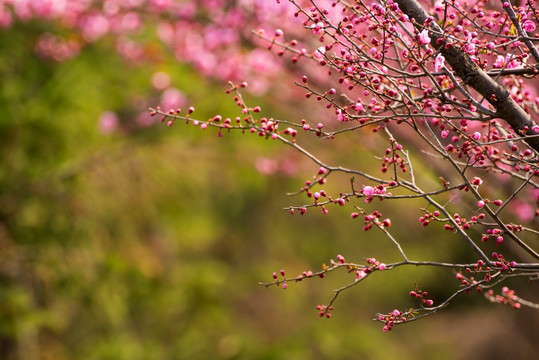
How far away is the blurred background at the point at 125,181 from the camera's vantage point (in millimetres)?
5613

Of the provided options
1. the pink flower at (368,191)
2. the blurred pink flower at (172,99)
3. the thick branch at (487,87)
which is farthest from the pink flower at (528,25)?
the blurred pink flower at (172,99)

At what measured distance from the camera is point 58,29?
265 inches

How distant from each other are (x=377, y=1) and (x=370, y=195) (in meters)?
0.76

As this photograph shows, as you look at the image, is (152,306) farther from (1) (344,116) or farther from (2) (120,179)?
(1) (344,116)

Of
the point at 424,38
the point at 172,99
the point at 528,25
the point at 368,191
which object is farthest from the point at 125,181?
the point at 528,25

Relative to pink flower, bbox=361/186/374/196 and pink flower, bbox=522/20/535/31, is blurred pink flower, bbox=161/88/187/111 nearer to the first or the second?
pink flower, bbox=361/186/374/196

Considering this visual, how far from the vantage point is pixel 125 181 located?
602cm

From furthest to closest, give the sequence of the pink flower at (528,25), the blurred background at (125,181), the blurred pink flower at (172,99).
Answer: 1. the blurred pink flower at (172,99)
2. the blurred background at (125,181)
3. the pink flower at (528,25)

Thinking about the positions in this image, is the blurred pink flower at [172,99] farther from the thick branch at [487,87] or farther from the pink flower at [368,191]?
the thick branch at [487,87]

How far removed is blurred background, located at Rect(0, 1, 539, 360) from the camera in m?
5.61

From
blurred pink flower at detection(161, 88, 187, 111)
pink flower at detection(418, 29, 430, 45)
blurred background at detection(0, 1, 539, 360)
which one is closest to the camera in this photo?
pink flower at detection(418, 29, 430, 45)

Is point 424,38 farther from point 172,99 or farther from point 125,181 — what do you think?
point 172,99

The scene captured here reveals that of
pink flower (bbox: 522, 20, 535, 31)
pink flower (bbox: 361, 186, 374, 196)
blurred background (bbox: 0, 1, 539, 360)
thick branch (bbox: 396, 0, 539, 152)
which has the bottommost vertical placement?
blurred background (bbox: 0, 1, 539, 360)

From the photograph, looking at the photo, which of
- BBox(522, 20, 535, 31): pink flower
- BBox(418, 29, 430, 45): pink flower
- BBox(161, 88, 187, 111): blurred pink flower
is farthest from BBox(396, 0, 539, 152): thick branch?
BBox(161, 88, 187, 111): blurred pink flower
